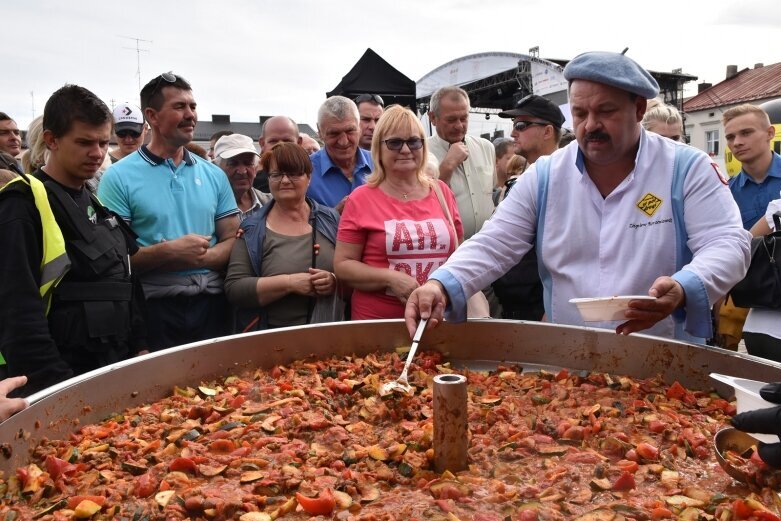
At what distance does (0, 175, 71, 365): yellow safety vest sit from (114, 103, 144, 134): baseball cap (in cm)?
293

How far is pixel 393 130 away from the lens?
364 cm

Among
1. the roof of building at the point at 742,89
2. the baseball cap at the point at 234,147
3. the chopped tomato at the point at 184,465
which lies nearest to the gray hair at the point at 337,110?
the baseball cap at the point at 234,147

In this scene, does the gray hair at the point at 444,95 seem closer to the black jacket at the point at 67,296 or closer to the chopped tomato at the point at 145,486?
the black jacket at the point at 67,296

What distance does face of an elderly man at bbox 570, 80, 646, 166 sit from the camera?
2.29m

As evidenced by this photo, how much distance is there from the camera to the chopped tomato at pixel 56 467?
5.74ft

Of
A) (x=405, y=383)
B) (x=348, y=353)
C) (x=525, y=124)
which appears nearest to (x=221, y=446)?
(x=405, y=383)

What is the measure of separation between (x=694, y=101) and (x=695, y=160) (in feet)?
122

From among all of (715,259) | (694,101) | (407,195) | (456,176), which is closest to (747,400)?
(715,259)

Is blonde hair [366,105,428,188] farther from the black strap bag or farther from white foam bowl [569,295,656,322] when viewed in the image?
white foam bowl [569,295,656,322]

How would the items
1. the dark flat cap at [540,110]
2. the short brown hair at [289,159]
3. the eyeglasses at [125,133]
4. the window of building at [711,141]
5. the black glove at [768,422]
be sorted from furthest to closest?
the window of building at [711,141] < the eyeglasses at [125,133] < the dark flat cap at [540,110] < the short brown hair at [289,159] < the black glove at [768,422]

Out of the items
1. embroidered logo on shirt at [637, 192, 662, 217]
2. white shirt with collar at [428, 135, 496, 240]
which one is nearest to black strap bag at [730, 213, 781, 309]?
embroidered logo on shirt at [637, 192, 662, 217]

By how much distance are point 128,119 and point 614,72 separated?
4405mm

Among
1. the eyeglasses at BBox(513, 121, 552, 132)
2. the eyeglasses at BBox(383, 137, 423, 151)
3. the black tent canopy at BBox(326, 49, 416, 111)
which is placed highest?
the black tent canopy at BBox(326, 49, 416, 111)

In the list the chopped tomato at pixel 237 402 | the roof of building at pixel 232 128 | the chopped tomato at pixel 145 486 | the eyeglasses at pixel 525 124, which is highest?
the roof of building at pixel 232 128
